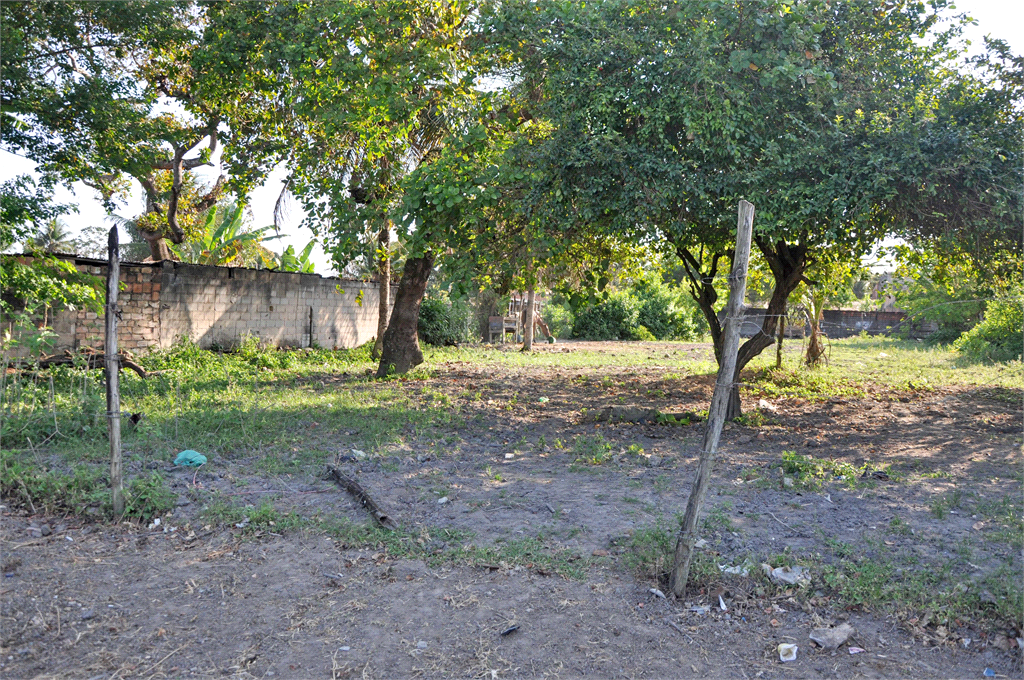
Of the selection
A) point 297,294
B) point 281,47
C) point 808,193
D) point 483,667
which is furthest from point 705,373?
point 483,667

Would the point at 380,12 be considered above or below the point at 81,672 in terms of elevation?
above

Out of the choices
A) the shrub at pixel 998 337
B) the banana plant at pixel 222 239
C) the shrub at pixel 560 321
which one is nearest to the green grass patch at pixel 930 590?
the shrub at pixel 998 337

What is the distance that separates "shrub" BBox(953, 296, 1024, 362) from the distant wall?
14.6m

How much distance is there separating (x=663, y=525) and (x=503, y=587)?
144cm

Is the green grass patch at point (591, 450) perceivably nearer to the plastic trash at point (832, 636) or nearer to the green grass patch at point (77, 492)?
the plastic trash at point (832, 636)

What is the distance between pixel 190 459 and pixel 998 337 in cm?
1821

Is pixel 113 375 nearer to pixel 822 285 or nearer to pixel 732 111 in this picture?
pixel 732 111

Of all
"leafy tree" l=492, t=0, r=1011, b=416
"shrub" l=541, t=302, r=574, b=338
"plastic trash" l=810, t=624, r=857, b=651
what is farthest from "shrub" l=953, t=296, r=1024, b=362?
"shrub" l=541, t=302, r=574, b=338

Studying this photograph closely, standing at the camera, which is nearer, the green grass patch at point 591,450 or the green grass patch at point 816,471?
the green grass patch at point 816,471

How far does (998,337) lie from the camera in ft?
55.0

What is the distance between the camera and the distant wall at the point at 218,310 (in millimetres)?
12111

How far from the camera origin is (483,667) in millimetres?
3340

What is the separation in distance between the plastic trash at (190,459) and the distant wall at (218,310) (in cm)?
529

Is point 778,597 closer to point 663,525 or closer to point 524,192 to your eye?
point 663,525
